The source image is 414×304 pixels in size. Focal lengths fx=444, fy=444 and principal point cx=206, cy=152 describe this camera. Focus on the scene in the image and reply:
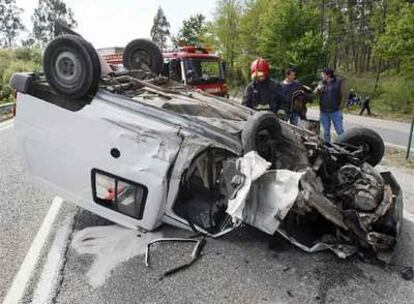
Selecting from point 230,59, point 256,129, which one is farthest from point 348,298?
point 230,59

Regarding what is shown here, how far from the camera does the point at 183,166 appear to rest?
3.63 m

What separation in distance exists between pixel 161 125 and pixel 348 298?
1.95 m

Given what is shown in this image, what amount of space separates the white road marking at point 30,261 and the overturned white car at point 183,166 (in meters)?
0.44

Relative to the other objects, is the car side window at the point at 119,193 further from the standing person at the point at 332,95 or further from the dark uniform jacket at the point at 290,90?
the standing person at the point at 332,95

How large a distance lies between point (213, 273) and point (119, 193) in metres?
1.06

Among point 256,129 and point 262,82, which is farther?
point 262,82

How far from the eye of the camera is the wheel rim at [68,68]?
3.86m

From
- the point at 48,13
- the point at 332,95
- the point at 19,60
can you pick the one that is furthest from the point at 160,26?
the point at 332,95

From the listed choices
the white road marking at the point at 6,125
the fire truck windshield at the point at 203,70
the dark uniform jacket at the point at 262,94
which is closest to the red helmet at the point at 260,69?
the dark uniform jacket at the point at 262,94

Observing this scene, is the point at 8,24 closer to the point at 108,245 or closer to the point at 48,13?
the point at 48,13

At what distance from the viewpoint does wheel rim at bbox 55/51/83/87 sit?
3.86 metres

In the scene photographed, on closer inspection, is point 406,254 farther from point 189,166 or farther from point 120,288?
point 120,288

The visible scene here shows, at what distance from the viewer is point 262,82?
21.0 ft

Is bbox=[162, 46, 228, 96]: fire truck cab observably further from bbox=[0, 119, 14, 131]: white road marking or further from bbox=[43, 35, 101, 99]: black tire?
bbox=[43, 35, 101, 99]: black tire
